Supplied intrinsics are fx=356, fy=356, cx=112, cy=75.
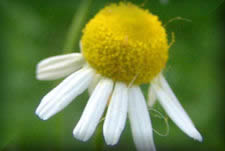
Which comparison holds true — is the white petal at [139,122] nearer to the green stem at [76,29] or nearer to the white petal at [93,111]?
the white petal at [93,111]

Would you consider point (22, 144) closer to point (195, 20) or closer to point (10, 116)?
point (10, 116)

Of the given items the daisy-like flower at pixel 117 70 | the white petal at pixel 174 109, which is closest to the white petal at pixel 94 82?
the daisy-like flower at pixel 117 70

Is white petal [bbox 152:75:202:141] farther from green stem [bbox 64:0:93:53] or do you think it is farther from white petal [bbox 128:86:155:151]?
green stem [bbox 64:0:93:53]

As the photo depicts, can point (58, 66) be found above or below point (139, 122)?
above

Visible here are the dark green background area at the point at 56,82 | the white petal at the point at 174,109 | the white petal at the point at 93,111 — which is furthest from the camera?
the dark green background area at the point at 56,82

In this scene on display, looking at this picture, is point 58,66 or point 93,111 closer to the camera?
point 93,111

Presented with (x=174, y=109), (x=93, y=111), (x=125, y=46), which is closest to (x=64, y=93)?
(x=93, y=111)

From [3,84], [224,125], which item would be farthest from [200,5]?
[3,84]

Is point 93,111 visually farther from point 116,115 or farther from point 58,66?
point 58,66
